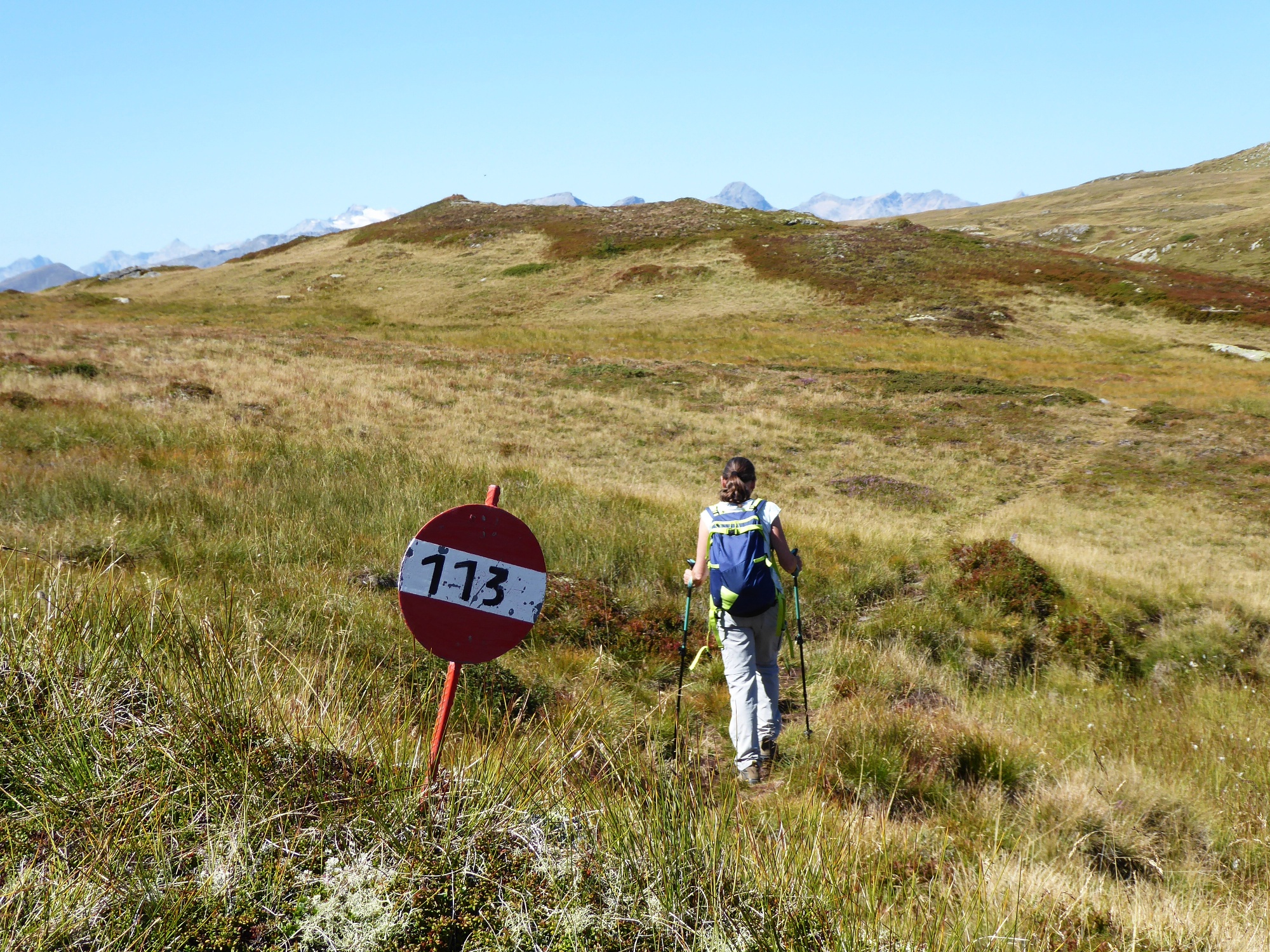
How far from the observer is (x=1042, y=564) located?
36.6 ft

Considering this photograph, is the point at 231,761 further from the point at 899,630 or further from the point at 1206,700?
the point at 1206,700

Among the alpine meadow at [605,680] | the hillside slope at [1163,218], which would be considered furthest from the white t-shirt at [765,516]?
the hillside slope at [1163,218]

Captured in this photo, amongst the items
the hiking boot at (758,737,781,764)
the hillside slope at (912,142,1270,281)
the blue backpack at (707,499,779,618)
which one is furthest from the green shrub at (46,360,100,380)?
the hillside slope at (912,142,1270,281)

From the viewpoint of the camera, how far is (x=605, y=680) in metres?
6.19

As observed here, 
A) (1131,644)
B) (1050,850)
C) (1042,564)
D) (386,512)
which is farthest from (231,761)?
(1042,564)

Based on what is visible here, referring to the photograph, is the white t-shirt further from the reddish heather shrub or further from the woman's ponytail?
the reddish heather shrub

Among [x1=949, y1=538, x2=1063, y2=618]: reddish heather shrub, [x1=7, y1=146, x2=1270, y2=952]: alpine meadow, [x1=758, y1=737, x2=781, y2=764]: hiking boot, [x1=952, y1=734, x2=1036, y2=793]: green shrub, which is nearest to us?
[x1=7, y1=146, x2=1270, y2=952]: alpine meadow

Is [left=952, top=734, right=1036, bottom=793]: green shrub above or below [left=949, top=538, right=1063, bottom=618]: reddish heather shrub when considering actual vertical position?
above

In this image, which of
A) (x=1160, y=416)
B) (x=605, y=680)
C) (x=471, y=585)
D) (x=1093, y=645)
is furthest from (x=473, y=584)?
(x=1160, y=416)

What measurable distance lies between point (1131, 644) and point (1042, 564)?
185 centimetres

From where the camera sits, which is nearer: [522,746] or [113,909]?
[113,909]

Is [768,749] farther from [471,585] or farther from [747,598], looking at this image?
[471,585]

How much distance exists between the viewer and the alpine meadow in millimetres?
2561

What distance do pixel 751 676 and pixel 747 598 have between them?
583 mm
